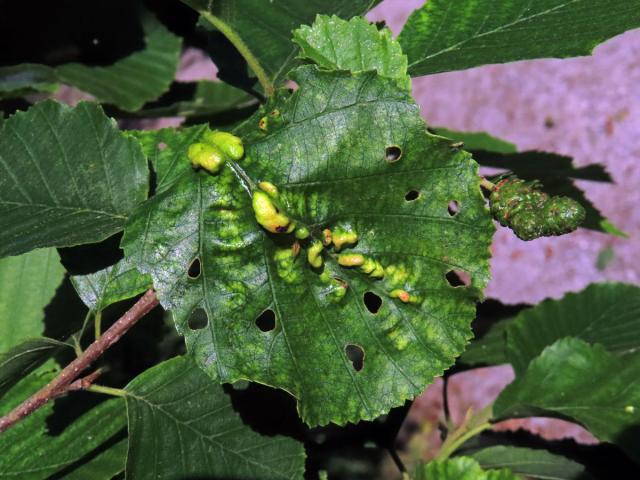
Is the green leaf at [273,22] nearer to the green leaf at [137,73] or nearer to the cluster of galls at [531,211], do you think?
the cluster of galls at [531,211]

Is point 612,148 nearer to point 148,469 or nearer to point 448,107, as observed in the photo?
point 448,107

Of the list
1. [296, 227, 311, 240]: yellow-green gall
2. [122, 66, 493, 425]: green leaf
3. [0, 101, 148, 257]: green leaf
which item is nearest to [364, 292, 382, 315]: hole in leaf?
[122, 66, 493, 425]: green leaf

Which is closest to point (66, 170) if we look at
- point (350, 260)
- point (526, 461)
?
point (350, 260)

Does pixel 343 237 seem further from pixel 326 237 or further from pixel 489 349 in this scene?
pixel 489 349

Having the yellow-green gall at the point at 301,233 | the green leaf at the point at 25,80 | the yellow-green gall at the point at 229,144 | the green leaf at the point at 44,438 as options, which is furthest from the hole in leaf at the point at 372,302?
the green leaf at the point at 25,80

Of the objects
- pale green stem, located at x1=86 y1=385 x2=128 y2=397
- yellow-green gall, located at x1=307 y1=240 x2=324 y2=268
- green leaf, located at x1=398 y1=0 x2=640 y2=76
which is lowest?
pale green stem, located at x1=86 y1=385 x2=128 y2=397

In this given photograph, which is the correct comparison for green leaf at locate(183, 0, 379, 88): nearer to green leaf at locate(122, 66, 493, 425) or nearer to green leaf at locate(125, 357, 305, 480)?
green leaf at locate(122, 66, 493, 425)

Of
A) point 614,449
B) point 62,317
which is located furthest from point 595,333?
point 62,317
